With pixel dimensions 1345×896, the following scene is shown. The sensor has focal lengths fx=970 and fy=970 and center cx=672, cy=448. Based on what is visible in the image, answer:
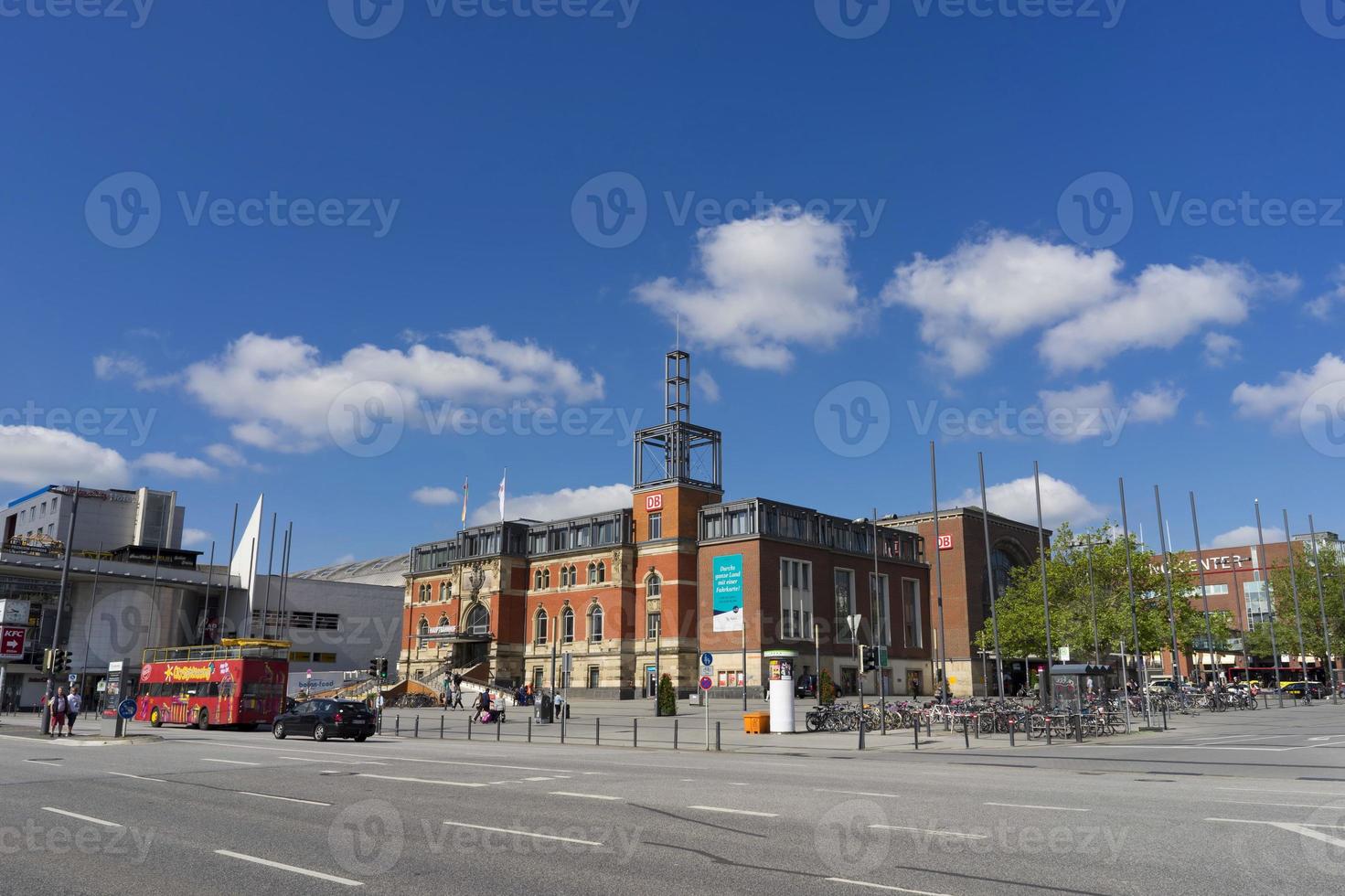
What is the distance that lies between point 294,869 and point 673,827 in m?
4.51

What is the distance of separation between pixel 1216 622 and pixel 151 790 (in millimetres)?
85356

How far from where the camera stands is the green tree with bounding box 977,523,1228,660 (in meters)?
68.6

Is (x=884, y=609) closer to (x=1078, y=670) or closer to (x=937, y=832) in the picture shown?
(x=1078, y=670)

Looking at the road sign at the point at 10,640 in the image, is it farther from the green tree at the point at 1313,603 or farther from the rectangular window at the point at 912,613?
the green tree at the point at 1313,603

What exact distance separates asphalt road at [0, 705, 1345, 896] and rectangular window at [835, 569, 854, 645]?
58.4 meters

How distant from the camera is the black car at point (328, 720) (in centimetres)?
3347

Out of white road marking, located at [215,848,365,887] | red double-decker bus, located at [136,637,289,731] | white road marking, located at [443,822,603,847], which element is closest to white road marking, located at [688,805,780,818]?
white road marking, located at [443,822,603,847]

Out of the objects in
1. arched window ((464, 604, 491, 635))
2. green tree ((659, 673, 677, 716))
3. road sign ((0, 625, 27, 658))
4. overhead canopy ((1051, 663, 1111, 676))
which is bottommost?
green tree ((659, 673, 677, 716))

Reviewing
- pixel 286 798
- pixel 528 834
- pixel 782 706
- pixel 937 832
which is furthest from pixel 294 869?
pixel 782 706

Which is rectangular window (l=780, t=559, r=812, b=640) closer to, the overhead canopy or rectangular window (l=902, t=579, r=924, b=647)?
rectangular window (l=902, t=579, r=924, b=647)

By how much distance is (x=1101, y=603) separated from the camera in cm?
7019

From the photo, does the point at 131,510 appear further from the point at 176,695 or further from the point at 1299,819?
the point at 1299,819

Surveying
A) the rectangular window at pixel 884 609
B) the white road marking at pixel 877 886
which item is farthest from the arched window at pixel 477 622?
the white road marking at pixel 877 886

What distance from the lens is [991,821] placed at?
12.1 m
